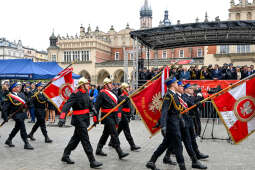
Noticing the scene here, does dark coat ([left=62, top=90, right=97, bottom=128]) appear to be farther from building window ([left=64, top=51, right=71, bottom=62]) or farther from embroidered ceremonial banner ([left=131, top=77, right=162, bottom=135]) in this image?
building window ([left=64, top=51, right=71, bottom=62])

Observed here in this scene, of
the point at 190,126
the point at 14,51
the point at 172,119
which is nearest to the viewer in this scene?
the point at 172,119

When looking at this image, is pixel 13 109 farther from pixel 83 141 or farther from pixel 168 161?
pixel 168 161

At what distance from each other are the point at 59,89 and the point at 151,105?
3739 mm

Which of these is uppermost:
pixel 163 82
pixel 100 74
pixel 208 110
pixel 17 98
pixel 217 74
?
pixel 100 74

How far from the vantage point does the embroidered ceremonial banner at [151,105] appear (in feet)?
22.1

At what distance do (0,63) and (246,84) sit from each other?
17.8m

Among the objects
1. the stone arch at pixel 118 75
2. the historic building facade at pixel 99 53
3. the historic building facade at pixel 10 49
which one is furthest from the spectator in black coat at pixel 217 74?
the historic building facade at pixel 10 49

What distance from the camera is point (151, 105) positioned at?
22.3 ft

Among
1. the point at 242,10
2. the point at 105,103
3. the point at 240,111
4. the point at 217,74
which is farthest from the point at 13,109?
the point at 242,10

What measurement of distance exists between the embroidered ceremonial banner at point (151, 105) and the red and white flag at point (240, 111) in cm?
143

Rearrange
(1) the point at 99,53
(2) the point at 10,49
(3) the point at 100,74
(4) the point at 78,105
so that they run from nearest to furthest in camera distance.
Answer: (4) the point at 78,105 → (3) the point at 100,74 → (1) the point at 99,53 → (2) the point at 10,49

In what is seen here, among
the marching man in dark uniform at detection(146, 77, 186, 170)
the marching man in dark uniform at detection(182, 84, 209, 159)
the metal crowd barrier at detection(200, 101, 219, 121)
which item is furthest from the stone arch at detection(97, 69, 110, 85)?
the marching man in dark uniform at detection(146, 77, 186, 170)

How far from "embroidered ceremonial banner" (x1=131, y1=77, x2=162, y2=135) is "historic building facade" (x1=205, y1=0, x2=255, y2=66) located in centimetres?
3542

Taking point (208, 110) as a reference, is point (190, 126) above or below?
above
